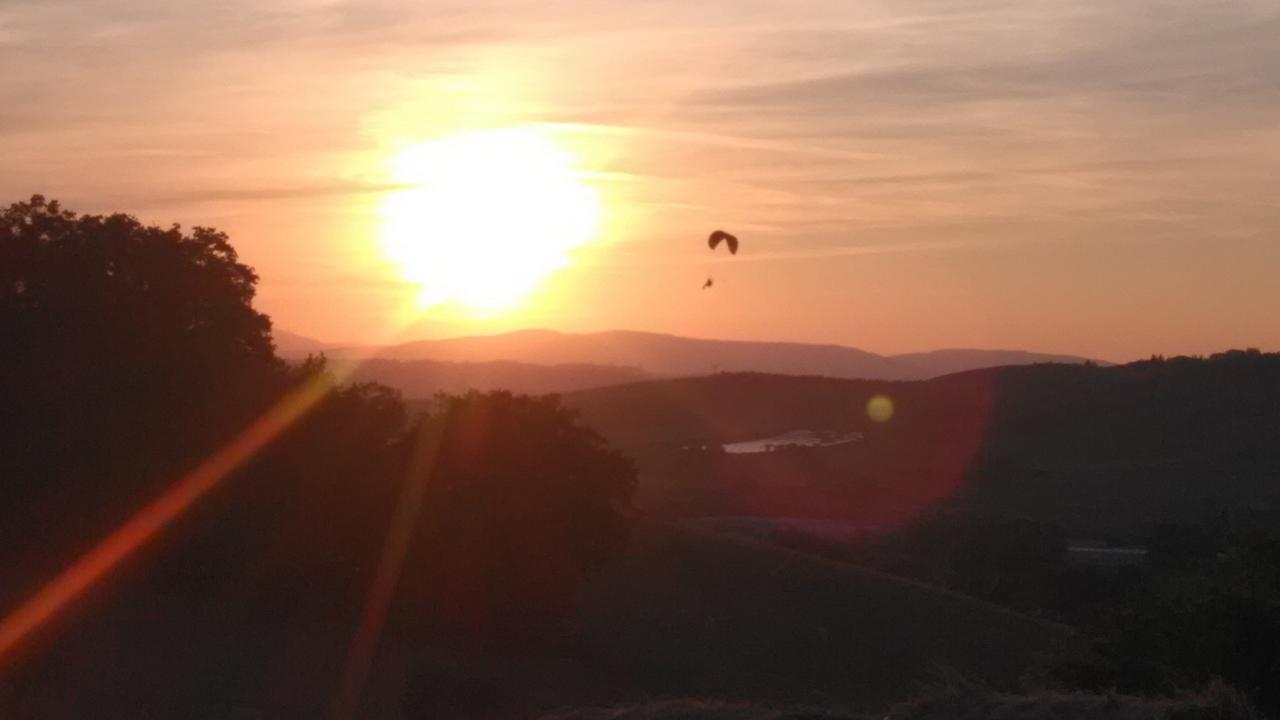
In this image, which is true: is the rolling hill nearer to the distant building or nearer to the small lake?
the small lake

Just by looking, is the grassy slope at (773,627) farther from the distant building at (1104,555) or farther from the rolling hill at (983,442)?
the rolling hill at (983,442)

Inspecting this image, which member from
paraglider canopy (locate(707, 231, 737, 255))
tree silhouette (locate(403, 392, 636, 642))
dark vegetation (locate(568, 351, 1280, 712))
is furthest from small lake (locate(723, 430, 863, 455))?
paraglider canopy (locate(707, 231, 737, 255))

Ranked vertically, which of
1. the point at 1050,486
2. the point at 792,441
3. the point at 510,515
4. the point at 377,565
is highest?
the point at 792,441

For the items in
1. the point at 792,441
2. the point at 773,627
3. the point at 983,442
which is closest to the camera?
the point at 773,627

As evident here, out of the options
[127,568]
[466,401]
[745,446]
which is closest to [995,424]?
[745,446]

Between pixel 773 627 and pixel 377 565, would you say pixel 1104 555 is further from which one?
pixel 377 565

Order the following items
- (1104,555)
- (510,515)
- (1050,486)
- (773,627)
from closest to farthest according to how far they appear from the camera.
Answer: (510,515)
(773,627)
(1104,555)
(1050,486)

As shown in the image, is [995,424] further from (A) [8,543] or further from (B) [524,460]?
(A) [8,543]

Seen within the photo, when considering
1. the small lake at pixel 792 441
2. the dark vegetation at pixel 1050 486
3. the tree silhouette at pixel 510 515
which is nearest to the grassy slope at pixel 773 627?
the tree silhouette at pixel 510 515

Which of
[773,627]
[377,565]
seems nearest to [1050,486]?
[773,627]
